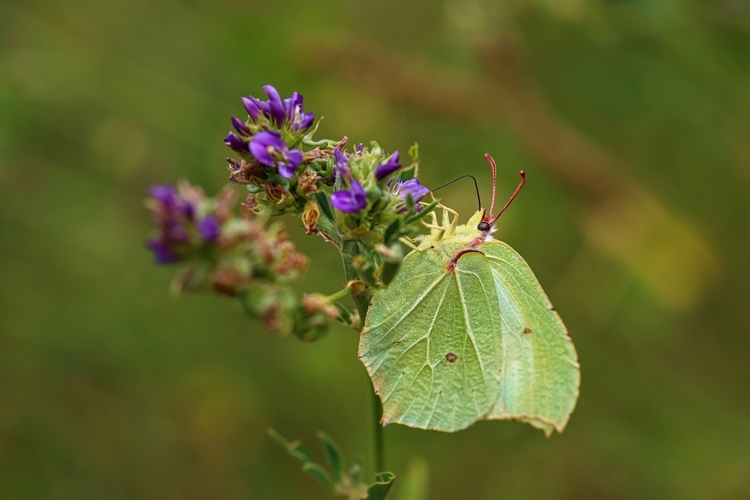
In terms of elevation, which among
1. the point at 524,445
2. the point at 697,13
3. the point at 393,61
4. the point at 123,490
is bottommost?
the point at 123,490

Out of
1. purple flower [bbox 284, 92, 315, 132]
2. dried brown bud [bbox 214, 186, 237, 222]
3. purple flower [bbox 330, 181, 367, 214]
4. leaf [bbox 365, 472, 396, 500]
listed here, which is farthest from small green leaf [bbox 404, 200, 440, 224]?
leaf [bbox 365, 472, 396, 500]

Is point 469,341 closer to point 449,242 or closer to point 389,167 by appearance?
point 449,242

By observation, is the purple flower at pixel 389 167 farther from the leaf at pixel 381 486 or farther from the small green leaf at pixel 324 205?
the leaf at pixel 381 486

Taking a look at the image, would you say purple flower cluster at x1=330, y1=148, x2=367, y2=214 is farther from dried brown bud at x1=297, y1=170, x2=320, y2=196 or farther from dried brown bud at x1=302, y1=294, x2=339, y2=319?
dried brown bud at x1=302, y1=294, x2=339, y2=319

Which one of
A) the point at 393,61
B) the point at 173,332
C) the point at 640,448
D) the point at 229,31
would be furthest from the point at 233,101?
the point at 640,448

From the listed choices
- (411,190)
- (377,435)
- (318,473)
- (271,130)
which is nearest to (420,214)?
(411,190)

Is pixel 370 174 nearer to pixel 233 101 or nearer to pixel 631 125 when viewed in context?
pixel 233 101
